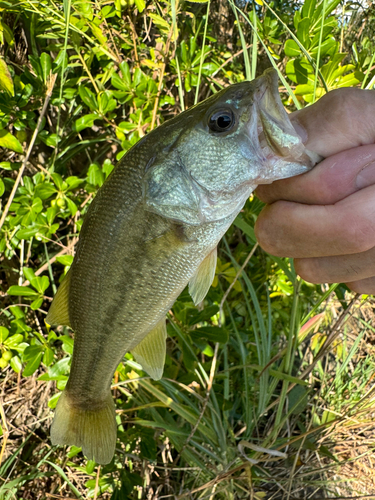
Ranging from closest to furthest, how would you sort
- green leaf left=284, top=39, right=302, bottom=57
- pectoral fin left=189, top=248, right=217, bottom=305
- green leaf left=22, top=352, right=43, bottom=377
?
pectoral fin left=189, top=248, right=217, bottom=305 < green leaf left=284, top=39, right=302, bottom=57 < green leaf left=22, top=352, right=43, bottom=377

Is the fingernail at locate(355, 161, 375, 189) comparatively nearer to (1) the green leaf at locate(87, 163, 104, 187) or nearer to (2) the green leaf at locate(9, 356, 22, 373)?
(1) the green leaf at locate(87, 163, 104, 187)

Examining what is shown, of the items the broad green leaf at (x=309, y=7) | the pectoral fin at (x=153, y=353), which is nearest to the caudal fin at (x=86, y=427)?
the pectoral fin at (x=153, y=353)

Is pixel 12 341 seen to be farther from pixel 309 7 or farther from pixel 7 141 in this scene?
pixel 309 7

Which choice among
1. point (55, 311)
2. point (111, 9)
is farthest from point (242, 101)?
point (111, 9)

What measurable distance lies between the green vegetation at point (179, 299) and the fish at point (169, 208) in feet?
1.23

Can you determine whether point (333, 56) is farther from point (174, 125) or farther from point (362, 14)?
point (362, 14)

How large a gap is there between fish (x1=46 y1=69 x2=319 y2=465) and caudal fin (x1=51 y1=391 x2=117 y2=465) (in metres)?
0.24

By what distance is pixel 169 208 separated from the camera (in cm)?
104

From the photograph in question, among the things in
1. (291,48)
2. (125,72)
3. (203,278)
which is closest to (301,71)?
(291,48)

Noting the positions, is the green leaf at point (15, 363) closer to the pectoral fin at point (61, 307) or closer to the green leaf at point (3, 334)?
the green leaf at point (3, 334)

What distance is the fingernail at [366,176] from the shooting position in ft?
2.95

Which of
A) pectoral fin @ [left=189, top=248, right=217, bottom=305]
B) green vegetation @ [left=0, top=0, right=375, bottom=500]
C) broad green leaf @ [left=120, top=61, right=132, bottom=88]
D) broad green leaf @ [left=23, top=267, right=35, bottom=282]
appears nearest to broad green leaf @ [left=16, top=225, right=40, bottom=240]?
green vegetation @ [left=0, top=0, right=375, bottom=500]

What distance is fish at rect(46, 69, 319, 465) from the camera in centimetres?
95

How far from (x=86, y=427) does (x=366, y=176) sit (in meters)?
1.13
